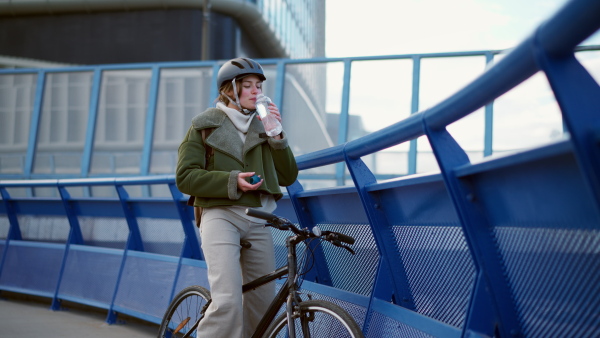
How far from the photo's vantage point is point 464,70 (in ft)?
46.3

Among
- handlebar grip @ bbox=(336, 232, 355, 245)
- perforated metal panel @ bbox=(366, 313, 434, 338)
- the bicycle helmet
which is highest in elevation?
the bicycle helmet

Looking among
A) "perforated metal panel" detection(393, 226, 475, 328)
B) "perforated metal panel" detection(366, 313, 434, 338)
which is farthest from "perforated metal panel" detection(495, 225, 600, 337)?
"perforated metal panel" detection(366, 313, 434, 338)

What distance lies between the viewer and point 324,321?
366 centimetres

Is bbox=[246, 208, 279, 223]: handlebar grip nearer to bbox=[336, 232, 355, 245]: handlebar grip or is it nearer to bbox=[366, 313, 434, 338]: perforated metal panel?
bbox=[336, 232, 355, 245]: handlebar grip

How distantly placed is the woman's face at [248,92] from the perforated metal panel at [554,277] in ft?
6.37

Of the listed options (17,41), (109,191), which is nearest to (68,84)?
(109,191)

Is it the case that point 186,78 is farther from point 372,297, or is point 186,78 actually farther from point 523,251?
point 523,251

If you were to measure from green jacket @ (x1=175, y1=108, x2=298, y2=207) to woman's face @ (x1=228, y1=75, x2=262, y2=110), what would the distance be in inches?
4.4

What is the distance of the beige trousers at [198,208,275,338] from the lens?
4168mm

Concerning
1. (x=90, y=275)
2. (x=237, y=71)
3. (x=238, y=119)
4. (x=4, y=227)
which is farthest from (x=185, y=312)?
(x=4, y=227)

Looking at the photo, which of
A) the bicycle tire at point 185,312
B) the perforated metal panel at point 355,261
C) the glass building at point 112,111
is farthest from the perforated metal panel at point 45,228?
the perforated metal panel at point 355,261

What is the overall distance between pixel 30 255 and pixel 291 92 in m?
6.64

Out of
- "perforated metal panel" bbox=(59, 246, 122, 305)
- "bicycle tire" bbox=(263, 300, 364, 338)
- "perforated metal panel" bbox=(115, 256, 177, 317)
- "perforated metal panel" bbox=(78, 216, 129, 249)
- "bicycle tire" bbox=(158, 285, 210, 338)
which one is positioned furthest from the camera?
"perforated metal panel" bbox=(78, 216, 129, 249)

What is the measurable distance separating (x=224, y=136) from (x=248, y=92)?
27 centimetres
